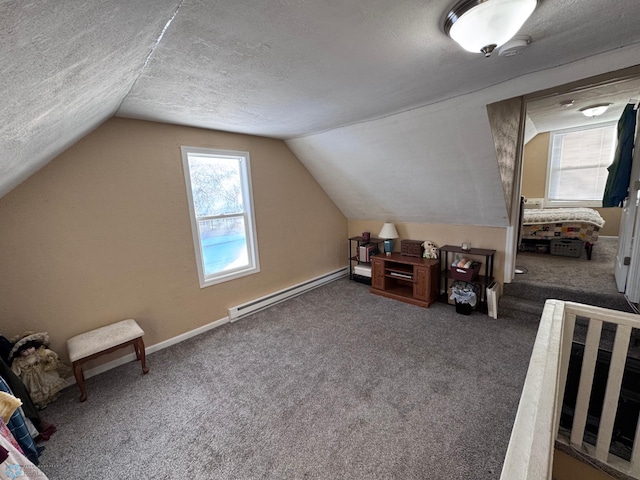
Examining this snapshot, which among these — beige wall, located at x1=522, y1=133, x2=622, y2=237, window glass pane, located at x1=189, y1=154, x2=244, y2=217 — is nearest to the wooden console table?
window glass pane, located at x1=189, y1=154, x2=244, y2=217

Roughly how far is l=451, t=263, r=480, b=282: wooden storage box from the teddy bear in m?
0.38

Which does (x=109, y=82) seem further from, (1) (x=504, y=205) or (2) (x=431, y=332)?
(1) (x=504, y=205)

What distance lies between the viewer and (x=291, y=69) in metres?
1.55

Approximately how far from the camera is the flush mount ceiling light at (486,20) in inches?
40.9

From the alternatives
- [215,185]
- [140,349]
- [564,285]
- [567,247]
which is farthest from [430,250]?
[140,349]

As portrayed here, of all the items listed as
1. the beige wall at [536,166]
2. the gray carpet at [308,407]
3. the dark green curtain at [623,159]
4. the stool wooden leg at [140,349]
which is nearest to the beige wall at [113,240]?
the stool wooden leg at [140,349]

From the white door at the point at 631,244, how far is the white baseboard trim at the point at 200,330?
3247 mm

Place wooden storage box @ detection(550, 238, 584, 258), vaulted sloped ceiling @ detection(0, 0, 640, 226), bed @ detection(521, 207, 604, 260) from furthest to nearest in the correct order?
wooden storage box @ detection(550, 238, 584, 258) → bed @ detection(521, 207, 604, 260) → vaulted sloped ceiling @ detection(0, 0, 640, 226)

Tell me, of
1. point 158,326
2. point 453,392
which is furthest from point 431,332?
point 158,326

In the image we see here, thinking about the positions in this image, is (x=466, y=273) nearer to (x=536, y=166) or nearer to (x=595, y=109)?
(x=595, y=109)

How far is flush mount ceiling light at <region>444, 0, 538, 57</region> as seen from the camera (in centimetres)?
104

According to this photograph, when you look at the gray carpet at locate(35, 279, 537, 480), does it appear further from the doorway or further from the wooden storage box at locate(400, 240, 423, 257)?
the doorway

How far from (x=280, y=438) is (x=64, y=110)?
2.11m

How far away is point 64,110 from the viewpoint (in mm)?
1277
